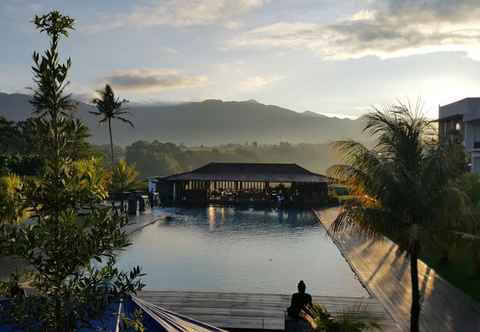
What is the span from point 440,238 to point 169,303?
681cm

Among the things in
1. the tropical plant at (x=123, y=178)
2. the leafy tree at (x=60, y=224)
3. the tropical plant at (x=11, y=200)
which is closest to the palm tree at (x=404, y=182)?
the leafy tree at (x=60, y=224)

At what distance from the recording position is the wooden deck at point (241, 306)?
11.0 metres

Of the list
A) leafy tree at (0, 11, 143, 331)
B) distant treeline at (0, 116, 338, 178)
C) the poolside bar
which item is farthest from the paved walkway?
the poolside bar

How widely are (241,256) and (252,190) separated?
2164cm

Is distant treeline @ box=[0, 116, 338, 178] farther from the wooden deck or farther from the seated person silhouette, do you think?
the wooden deck

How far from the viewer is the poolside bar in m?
38.4

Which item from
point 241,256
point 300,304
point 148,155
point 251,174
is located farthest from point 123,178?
point 148,155

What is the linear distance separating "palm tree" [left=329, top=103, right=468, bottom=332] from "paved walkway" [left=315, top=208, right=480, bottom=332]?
2.22 m

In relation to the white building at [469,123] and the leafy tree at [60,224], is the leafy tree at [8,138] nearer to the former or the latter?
the white building at [469,123]

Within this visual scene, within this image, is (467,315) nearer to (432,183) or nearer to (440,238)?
(440,238)

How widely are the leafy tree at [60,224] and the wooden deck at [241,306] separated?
6471mm

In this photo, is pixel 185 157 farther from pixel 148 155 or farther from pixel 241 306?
pixel 241 306

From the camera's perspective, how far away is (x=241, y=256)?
19.0 meters

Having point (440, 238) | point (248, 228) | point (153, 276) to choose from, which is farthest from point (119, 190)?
point (440, 238)
